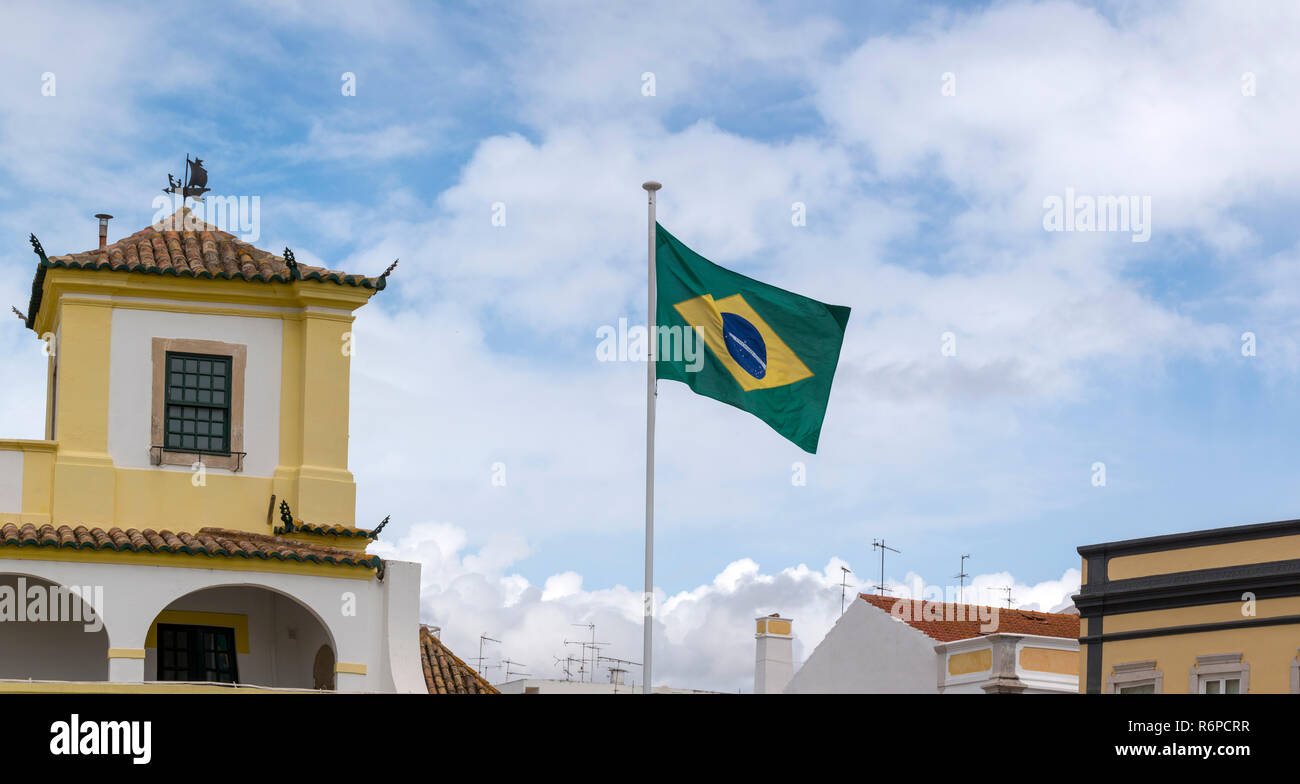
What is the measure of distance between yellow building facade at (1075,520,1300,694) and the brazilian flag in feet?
37.3

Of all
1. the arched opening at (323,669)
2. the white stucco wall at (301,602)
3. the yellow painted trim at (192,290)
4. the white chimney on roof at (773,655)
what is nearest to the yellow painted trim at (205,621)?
the white stucco wall at (301,602)

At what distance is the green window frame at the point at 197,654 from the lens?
22.0 m

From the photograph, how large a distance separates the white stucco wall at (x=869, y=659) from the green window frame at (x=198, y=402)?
58.3 feet

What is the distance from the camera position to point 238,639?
2256 centimetres

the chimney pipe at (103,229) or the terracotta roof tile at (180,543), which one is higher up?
the chimney pipe at (103,229)

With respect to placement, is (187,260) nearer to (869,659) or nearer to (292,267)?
(292,267)

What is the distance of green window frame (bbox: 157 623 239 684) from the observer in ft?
72.0

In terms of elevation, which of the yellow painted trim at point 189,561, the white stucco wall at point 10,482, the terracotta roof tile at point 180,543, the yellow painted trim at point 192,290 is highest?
the yellow painted trim at point 192,290

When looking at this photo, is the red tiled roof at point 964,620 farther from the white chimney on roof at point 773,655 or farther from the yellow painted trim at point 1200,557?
the yellow painted trim at point 1200,557

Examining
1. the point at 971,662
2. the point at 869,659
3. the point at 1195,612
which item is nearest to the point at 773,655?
the point at 869,659

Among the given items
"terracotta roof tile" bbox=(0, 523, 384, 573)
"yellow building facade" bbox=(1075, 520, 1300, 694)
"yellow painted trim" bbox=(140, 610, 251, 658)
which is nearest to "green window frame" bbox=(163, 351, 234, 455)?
"terracotta roof tile" bbox=(0, 523, 384, 573)

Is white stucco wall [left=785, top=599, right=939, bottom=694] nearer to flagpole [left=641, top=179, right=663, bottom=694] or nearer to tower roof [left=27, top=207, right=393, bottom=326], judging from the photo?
tower roof [left=27, top=207, right=393, bottom=326]
